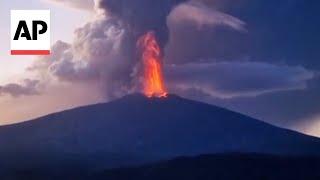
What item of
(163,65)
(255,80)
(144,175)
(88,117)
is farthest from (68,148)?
(255,80)

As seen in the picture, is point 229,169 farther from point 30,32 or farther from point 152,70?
point 30,32

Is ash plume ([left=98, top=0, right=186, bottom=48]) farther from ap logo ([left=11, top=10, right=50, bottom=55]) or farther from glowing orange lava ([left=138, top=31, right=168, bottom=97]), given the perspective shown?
ap logo ([left=11, top=10, right=50, bottom=55])

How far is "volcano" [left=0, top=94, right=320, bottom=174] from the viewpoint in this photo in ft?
12.6

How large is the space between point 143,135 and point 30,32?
2.73ft

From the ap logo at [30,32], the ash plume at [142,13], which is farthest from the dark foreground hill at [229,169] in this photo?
the ap logo at [30,32]

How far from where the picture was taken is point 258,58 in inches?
155

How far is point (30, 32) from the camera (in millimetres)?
3939

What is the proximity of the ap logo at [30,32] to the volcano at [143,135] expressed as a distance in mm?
377

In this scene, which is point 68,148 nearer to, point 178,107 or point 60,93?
point 60,93

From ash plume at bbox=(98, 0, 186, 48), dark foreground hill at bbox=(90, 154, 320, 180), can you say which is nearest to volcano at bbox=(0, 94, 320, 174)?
dark foreground hill at bbox=(90, 154, 320, 180)

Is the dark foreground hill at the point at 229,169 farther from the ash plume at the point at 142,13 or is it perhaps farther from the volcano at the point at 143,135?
the ash plume at the point at 142,13

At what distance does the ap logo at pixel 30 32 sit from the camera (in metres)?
3.93

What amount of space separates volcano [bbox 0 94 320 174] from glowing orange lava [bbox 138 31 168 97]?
0.04 metres

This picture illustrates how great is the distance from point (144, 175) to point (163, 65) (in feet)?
1.96
